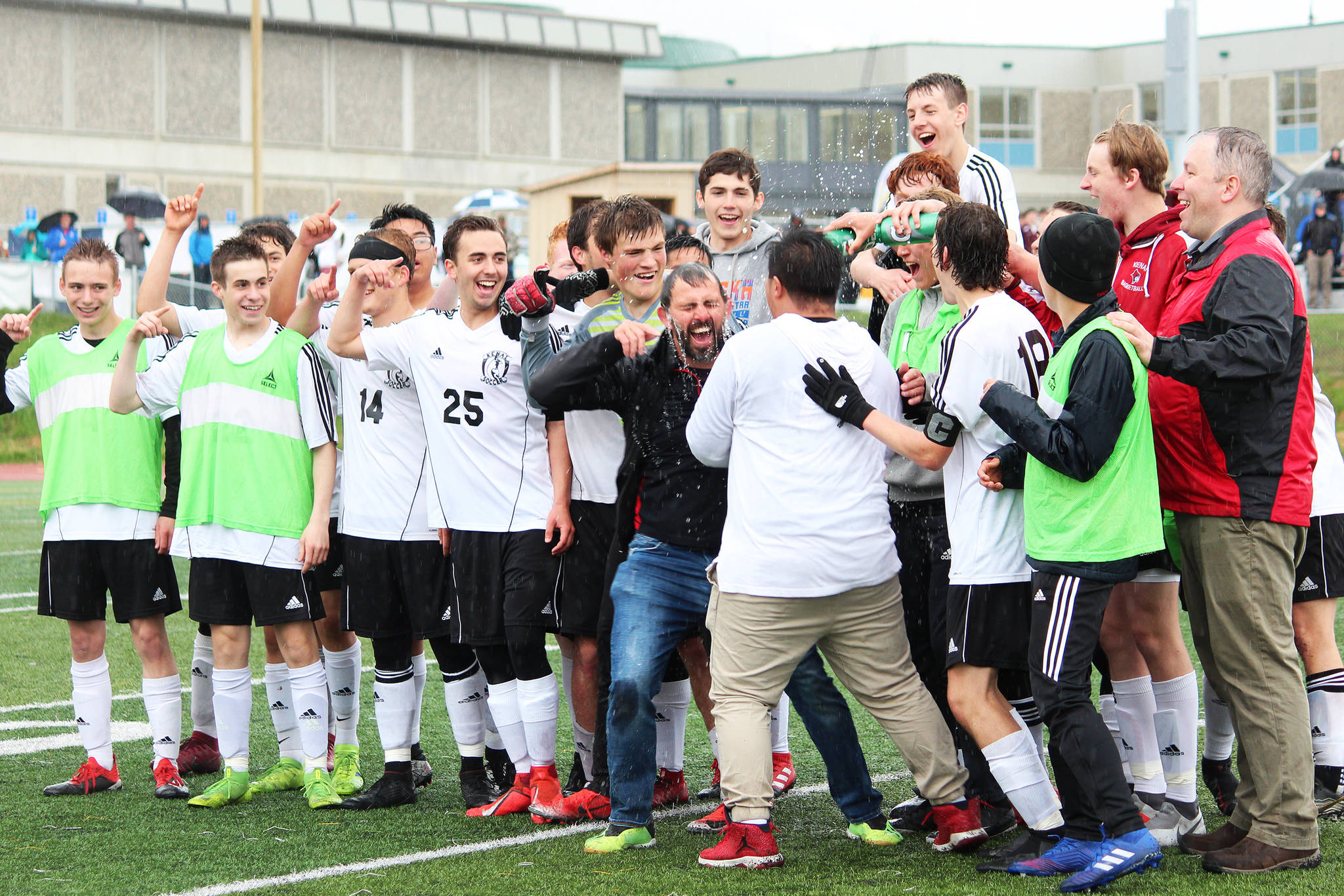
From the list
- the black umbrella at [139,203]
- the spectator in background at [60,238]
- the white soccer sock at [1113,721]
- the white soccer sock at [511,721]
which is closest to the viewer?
the white soccer sock at [1113,721]

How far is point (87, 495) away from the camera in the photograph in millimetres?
5953

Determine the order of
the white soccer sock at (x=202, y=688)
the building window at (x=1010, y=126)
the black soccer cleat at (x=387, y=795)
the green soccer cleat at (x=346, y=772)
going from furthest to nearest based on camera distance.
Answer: the building window at (x=1010, y=126)
the white soccer sock at (x=202, y=688)
the green soccer cleat at (x=346, y=772)
the black soccer cleat at (x=387, y=795)

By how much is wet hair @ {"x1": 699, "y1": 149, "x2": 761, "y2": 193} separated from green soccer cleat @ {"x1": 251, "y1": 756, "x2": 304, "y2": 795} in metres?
2.92

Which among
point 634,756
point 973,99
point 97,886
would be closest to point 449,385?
point 634,756

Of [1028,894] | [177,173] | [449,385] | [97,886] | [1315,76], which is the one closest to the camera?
[1028,894]

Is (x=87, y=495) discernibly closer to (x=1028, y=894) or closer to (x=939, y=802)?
(x=939, y=802)

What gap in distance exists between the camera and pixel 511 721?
5.55 metres

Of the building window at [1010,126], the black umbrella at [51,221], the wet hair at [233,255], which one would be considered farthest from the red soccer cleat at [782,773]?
the building window at [1010,126]

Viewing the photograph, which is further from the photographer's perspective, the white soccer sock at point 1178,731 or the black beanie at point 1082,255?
the white soccer sock at point 1178,731

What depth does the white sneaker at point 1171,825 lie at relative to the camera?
4.78m

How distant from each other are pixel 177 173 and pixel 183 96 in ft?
7.62

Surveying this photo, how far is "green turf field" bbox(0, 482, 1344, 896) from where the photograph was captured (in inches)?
175

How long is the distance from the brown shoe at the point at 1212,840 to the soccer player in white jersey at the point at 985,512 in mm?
528

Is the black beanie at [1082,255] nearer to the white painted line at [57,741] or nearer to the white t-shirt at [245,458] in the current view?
the white t-shirt at [245,458]
